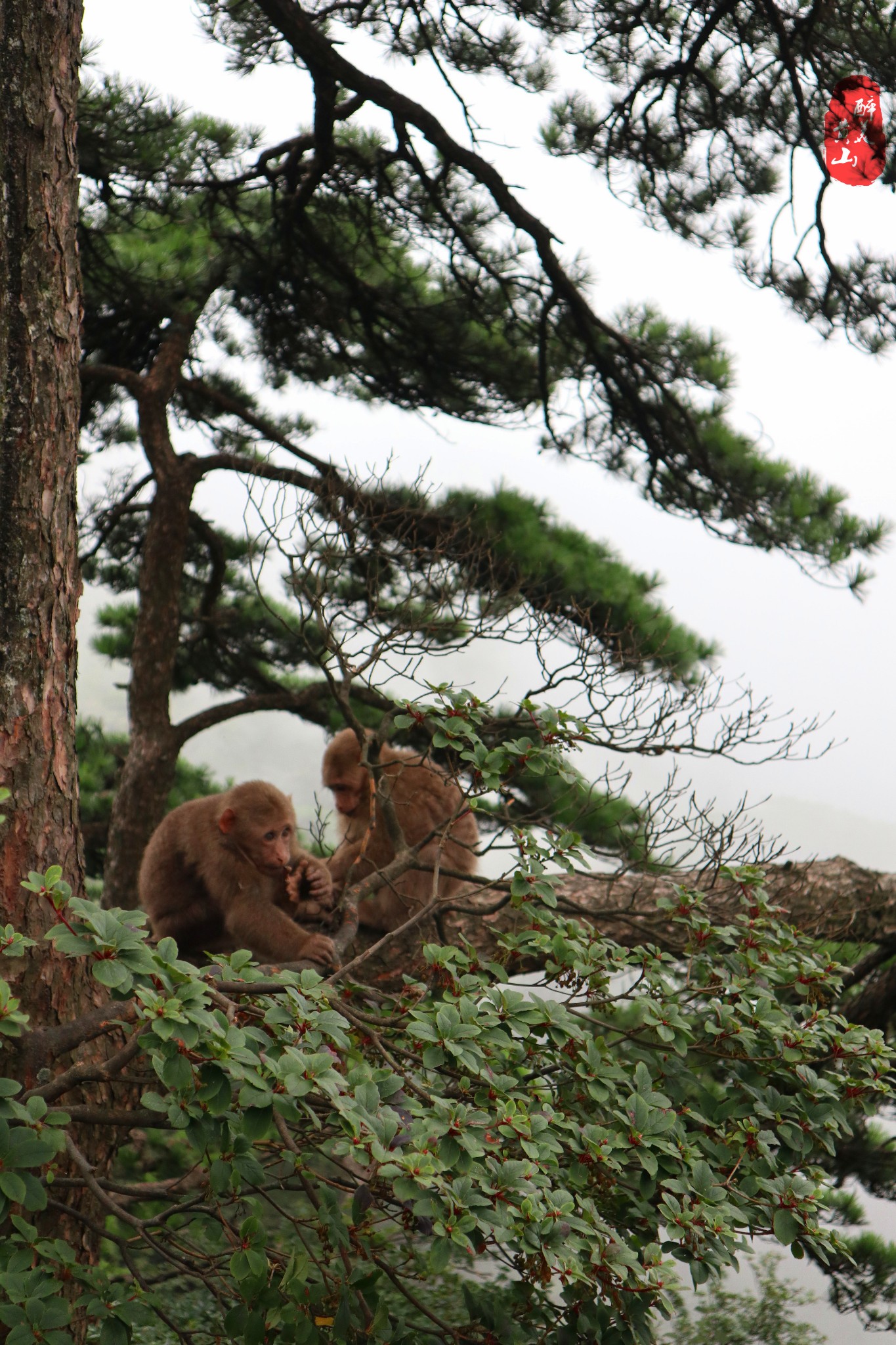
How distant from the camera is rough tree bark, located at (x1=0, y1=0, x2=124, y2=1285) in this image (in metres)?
2.57

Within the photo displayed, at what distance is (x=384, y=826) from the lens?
3928 mm

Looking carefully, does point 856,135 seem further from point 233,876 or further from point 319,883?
point 233,876

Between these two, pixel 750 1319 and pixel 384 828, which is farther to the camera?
pixel 750 1319

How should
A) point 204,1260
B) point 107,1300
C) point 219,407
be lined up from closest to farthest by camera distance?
point 107,1300 < point 204,1260 < point 219,407

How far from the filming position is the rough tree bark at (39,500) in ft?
8.44

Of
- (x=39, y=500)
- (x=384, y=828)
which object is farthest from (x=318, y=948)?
(x=39, y=500)

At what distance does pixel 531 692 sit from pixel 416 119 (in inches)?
123

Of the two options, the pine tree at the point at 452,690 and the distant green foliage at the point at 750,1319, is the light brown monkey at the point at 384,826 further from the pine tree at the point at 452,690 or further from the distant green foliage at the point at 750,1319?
the distant green foliage at the point at 750,1319

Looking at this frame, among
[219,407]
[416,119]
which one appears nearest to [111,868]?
[219,407]

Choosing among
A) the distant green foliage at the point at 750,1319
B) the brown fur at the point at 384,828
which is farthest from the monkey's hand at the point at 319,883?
the distant green foliage at the point at 750,1319

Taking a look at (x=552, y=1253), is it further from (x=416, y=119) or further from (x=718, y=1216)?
(x=416, y=119)

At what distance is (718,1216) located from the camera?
2.21 metres

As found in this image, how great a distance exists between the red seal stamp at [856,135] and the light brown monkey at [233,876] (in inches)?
128

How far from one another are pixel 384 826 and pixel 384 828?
0.14 m
